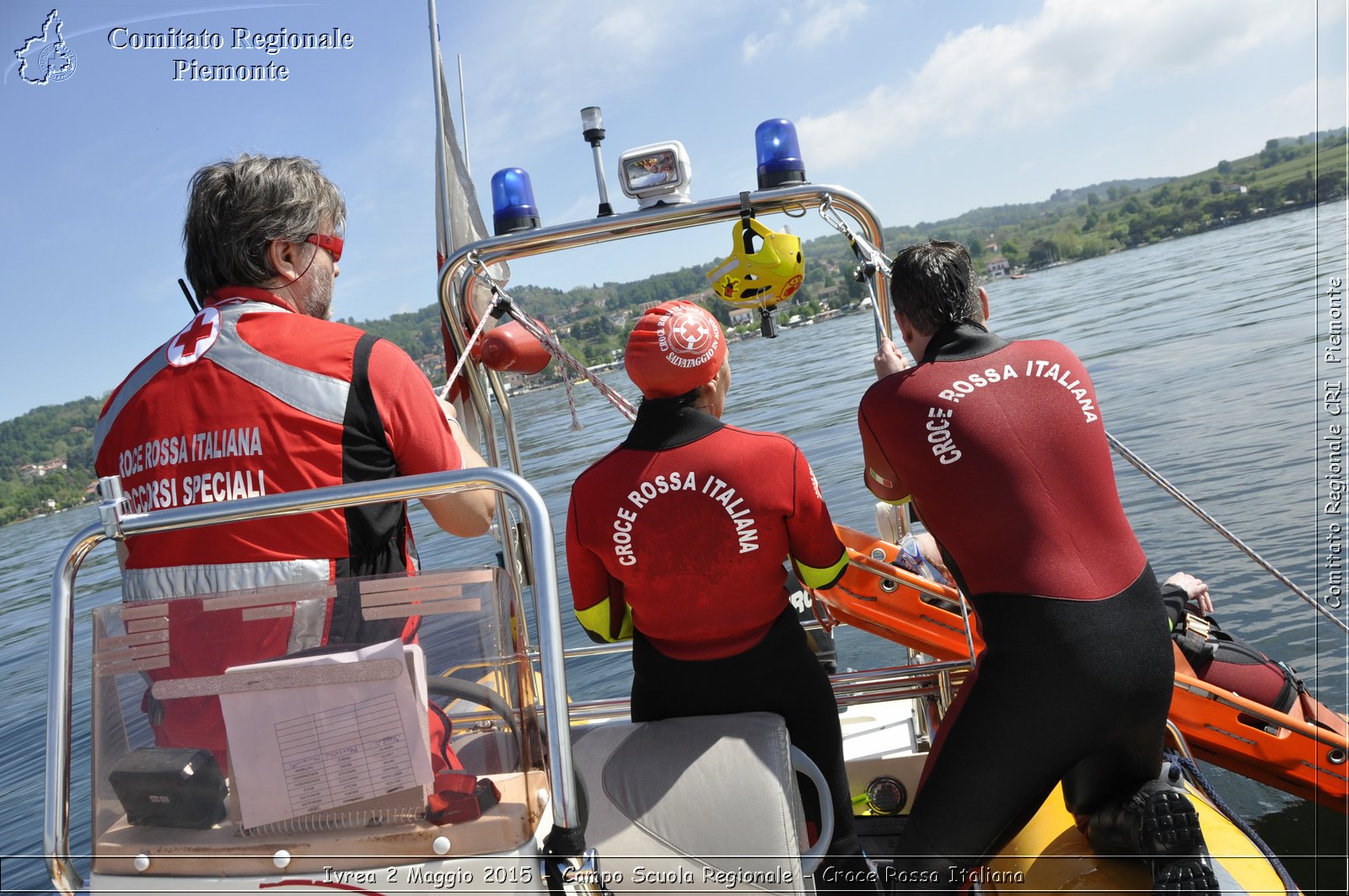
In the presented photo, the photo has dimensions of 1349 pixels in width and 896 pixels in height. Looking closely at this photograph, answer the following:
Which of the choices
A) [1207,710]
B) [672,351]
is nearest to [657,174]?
[672,351]

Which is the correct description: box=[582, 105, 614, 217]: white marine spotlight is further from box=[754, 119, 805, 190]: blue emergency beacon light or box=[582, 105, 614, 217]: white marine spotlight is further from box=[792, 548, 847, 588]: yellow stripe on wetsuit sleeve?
box=[792, 548, 847, 588]: yellow stripe on wetsuit sleeve

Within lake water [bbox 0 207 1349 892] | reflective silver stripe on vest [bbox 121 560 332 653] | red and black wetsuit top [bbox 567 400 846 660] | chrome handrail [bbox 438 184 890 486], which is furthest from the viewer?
lake water [bbox 0 207 1349 892]

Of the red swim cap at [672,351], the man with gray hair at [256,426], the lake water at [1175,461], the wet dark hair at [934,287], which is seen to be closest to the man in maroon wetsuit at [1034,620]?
the wet dark hair at [934,287]

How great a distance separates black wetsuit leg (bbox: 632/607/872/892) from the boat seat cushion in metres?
0.29

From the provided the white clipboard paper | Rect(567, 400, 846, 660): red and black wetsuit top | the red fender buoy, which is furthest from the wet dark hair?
the white clipboard paper

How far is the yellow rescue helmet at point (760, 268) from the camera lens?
2773 millimetres

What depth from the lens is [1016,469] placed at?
2.01 meters

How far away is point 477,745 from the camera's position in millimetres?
1438

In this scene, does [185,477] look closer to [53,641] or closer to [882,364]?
[53,641]

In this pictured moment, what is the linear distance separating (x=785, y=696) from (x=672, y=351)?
0.91 m

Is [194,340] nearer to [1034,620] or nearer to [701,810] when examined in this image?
[701,810]

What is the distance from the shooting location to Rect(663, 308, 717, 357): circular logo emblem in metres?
2.15

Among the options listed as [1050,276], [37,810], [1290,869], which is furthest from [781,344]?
[1290,869]

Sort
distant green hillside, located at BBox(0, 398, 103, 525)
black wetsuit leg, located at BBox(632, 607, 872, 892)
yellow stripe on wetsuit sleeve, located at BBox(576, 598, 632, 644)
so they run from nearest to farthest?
black wetsuit leg, located at BBox(632, 607, 872, 892), yellow stripe on wetsuit sleeve, located at BBox(576, 598, 632, 644), distant green hillside, located at BBox(0, 398, 103, 525)
